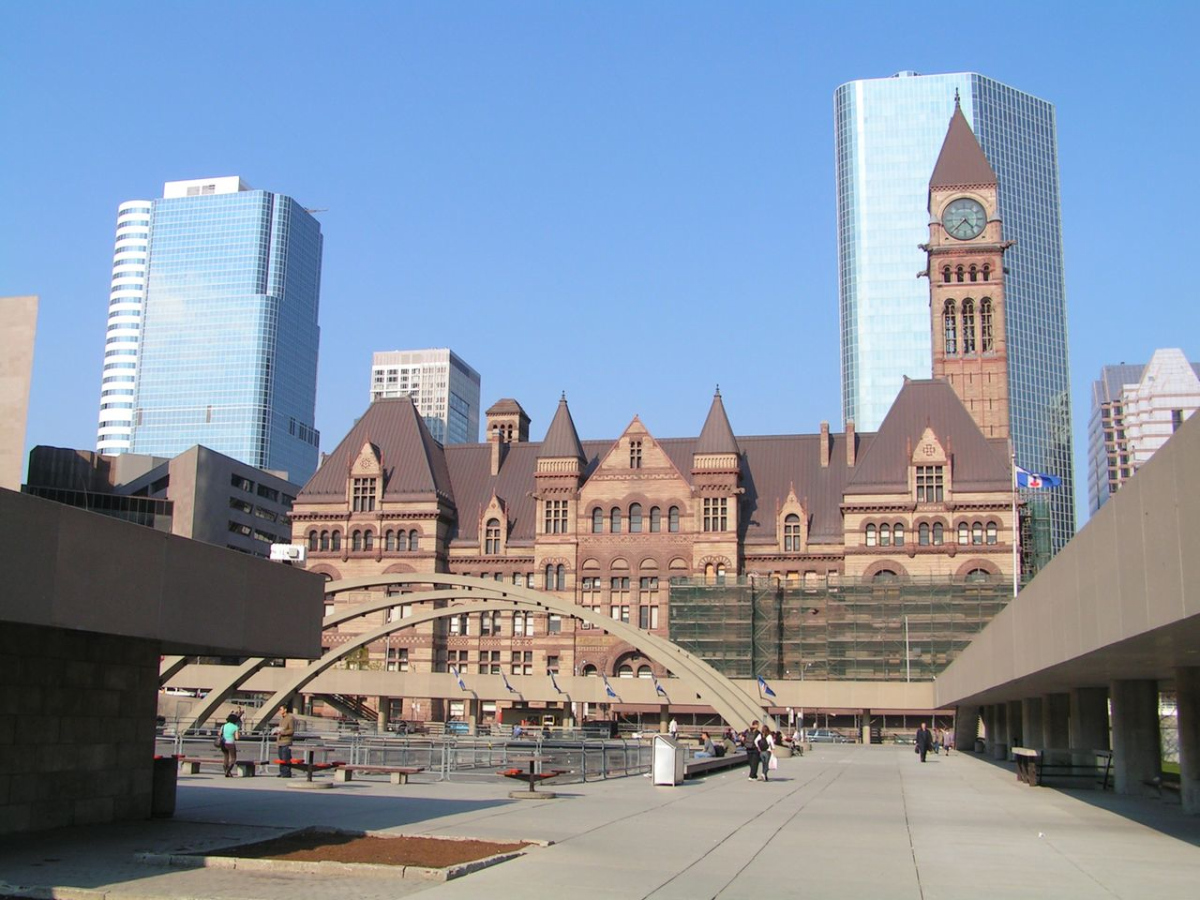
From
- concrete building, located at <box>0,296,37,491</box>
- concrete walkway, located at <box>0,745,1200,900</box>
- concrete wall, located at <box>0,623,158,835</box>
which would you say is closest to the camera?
concrete walkway, located at <box>0,745,1200,900</box>

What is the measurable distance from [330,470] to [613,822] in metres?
76.3

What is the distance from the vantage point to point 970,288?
10150 cm

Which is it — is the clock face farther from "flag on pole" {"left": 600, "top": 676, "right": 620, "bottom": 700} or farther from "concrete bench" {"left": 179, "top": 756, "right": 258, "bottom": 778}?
"concrete bench" {"left": 179, "top": 756, "right": 258, "bottom": 778}

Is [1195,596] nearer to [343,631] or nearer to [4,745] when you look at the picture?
[4,745]

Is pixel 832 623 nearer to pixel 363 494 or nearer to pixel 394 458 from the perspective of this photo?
pixel 363 494

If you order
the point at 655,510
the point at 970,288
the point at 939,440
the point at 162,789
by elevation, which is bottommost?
the point at 162,789

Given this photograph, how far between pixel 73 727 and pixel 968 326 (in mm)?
88609

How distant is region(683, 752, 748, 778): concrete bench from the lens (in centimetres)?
3936

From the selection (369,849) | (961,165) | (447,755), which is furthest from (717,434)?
(369,849)

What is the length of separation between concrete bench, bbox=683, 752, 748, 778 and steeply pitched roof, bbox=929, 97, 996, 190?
224ft

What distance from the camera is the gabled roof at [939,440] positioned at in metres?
84.8

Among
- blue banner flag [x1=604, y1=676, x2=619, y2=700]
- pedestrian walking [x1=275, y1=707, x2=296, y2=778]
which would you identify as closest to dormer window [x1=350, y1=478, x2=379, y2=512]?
blue banner flag [x1=604, y1=676, x2=619, y2=700]

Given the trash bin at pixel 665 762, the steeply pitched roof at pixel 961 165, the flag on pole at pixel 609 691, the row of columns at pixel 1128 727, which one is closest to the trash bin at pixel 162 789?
the trash bin at pixel 665 762

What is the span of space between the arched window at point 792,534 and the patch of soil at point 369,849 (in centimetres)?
6960
